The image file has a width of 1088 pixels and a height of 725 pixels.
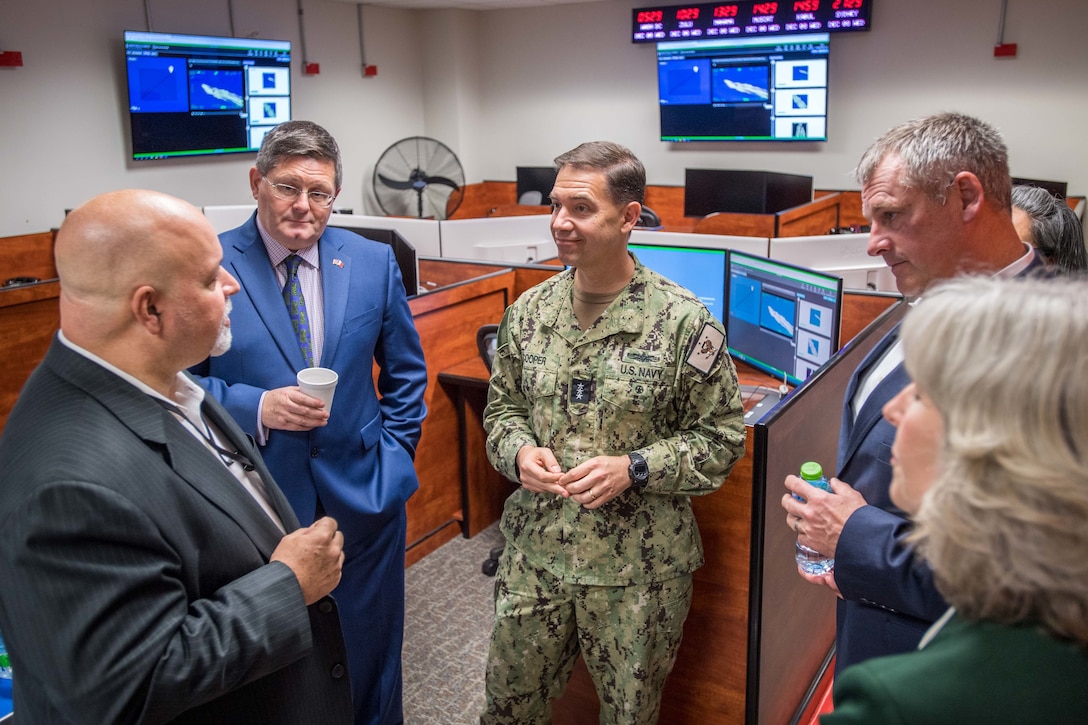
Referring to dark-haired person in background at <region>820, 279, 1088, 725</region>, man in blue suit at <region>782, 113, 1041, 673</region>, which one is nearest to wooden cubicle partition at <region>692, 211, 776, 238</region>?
man in blue suit at <region>782, 113, 1041, 673</region>

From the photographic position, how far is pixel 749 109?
6938 millimetres

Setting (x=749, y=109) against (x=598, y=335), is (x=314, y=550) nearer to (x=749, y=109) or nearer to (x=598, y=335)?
(x=598, y=335)

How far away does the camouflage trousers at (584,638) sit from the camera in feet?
5.68

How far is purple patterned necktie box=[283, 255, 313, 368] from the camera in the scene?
74.8 inches

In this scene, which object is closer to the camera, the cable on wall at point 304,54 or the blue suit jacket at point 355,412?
the blue suit jacket at point 355,412

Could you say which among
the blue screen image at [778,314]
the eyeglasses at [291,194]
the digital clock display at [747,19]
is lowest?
the blue screen image at [778,314]

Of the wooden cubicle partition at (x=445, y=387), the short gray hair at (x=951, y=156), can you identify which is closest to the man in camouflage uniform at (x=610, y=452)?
the short gray hair at (x=951, y=156)

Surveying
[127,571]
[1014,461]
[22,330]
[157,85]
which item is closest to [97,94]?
[157,85]

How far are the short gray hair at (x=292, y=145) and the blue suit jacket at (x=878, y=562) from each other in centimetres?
128

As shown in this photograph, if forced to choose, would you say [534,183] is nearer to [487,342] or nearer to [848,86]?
[848,86]

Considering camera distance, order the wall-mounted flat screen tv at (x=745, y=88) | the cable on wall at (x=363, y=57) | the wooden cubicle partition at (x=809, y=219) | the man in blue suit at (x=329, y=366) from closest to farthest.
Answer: the man in blue suit at (x=329, y=366)
the wooden cubicle partition at (x=809, y=219)
the wall-mounted flat screen tv at (x=745, y=88)
the cable on wall at (x=363, y=57)

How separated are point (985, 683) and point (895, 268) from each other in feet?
3.07

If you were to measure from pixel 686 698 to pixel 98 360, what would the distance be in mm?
1601

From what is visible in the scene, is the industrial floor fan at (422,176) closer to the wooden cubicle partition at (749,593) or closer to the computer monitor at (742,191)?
the computer monitor at (742,191)
